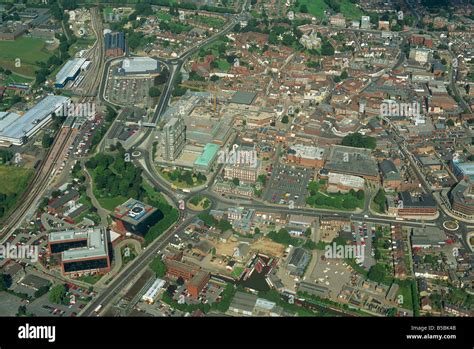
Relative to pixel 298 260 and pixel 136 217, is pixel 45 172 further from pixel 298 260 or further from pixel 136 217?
pixel 298 260

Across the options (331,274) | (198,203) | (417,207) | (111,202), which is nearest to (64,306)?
(111,202)

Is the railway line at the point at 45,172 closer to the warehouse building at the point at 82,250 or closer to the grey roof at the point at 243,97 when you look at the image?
the warehouse building at the point at 82,250

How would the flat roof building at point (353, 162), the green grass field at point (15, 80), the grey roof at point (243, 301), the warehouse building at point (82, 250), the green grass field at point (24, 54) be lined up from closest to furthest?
the grey roof at point (243, 301)
the warehouse building at point (82, 250)
the flat roof building at point (353, 162)
the green grass field at point (15, 80)
the green grass field at point (24, 54)

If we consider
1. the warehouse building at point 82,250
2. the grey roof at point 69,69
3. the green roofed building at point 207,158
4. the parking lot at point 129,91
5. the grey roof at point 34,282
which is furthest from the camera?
the grey roof at point 69,69

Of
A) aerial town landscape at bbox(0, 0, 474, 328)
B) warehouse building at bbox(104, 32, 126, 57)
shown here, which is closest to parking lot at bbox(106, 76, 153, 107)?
aerial town landscape at bbox(0, 0, 474, 328)

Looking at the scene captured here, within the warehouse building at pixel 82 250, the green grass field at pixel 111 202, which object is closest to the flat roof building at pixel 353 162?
the green grass field at pixel 111 202
